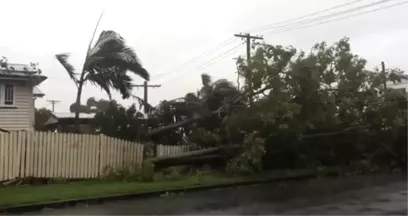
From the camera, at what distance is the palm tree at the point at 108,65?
20156 mm

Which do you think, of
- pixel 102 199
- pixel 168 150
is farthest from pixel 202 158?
pixel 102 199

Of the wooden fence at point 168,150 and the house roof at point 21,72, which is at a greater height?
the house roof at point 21,72

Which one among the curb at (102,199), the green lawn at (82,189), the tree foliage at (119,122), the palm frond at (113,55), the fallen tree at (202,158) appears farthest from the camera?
the tree foliage at (119,122)

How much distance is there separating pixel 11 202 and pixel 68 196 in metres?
1.52

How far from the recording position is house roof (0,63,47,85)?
22.1m

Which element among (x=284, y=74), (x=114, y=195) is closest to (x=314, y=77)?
(x=284, y=74)

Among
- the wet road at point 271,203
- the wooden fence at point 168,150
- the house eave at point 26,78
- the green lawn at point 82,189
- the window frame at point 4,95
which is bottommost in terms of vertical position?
the wet road at point 271,203

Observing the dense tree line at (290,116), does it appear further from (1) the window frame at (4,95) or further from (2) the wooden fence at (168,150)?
(1) the window frame at (4,95)

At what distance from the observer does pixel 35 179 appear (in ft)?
53.7

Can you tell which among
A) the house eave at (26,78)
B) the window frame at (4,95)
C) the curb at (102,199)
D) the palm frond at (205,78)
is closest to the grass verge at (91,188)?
the curb at (102,199)

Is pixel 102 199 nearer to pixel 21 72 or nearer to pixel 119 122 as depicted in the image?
pixel 119 122

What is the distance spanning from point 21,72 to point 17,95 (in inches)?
46.6

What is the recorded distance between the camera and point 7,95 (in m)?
23.0

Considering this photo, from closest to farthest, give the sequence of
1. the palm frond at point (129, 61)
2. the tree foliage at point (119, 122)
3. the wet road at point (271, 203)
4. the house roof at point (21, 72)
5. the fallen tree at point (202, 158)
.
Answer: the wet road at point (271, 203)
the fallen tree at point (202, 158)
the palm frond at point (129, 61)
the tree foliage at point (119, 122)
the house roof at point (21, 72)
